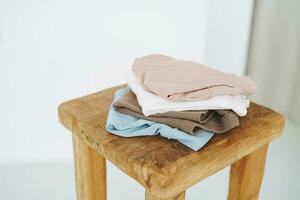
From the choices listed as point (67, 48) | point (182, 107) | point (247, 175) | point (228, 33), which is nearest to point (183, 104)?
point (182, 107)

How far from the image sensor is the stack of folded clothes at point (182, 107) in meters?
0.67

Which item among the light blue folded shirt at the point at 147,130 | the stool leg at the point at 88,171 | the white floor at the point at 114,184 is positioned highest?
the light blue folded shirt at the point at 147,130

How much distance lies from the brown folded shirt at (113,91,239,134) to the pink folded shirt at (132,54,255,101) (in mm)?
31

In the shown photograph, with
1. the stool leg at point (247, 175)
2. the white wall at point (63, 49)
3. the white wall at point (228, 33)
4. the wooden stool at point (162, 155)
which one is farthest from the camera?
the white wall at point (228, 33)

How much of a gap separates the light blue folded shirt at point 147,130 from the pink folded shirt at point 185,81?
0.18ft

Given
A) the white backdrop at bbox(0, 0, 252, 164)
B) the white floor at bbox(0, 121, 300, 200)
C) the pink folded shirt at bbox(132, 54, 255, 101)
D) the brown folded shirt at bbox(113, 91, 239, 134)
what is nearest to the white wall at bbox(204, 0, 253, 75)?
the white backdrop at bbox(0, 0, 252, 164)

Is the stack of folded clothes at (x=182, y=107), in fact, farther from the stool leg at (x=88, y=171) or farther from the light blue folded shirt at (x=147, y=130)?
the stool leg at (x=88, y=171)

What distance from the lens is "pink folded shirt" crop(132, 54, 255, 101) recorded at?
27.0 inches

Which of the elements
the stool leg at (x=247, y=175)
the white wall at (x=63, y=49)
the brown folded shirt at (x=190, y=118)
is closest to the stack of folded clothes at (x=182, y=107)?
the brown folded shirt at (x=190, y=118)

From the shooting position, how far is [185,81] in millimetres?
719

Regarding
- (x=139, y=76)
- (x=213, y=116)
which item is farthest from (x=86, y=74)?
(x=213, y=116)

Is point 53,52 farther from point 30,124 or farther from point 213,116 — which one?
point 213,116

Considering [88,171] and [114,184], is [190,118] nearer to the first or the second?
[88,171]

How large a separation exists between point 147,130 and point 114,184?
0.67 m
